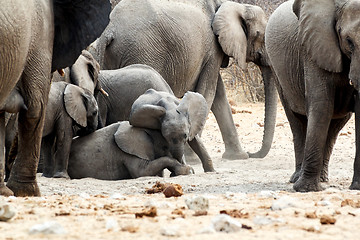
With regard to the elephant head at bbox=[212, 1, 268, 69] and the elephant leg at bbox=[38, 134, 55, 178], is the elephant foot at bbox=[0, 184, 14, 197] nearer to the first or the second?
the elephant leg at bbox=[38, 134, 55, 178]

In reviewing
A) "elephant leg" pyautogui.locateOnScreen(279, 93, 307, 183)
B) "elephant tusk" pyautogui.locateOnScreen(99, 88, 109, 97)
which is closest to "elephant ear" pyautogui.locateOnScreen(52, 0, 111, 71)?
"elephant leg" pyautogui.locateOnScreen(279, 93, 307, 183)

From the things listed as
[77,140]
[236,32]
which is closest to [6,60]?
[77,140]

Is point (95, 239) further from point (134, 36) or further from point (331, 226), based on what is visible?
point (134, 36)

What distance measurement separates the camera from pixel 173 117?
21.2ft

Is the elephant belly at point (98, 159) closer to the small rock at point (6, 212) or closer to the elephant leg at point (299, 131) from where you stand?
the elephant leg at point (299, 131)

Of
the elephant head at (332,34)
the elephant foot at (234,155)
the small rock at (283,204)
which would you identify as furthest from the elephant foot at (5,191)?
the elephant foot at (234,155)

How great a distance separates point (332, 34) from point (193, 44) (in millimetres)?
3759

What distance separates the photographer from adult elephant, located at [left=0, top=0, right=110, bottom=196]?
3.87m

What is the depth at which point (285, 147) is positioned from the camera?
10.1 meters

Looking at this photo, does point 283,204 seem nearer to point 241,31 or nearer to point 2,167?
→ point 2,167

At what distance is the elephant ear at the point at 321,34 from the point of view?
5.09 m

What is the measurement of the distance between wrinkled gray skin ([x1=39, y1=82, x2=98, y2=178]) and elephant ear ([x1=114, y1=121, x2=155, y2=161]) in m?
0.33

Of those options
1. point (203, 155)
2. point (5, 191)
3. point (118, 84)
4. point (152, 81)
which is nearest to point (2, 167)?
point (5, 191)

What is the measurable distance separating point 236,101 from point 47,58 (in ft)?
33.4
